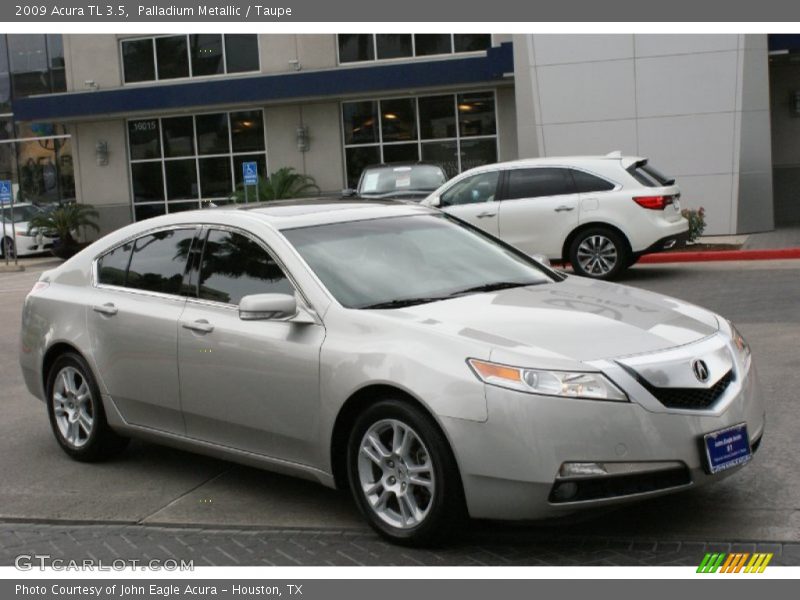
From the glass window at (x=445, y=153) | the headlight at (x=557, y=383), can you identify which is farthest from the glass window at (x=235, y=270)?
the glass window at (x=445, y=153)

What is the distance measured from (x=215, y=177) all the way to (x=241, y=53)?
3.50 meters

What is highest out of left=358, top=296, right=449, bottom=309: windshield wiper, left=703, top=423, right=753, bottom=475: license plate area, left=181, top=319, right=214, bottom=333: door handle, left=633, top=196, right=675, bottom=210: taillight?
left=633, top=196, right=675, bottom=210: taillight

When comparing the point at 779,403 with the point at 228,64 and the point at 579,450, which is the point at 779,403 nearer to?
the point at 579,450

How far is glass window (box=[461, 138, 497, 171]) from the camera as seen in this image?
30550 millimetres

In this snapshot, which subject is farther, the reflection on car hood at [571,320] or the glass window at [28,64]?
the glass window at [28,64]

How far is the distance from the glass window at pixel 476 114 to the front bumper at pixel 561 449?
25.8 meters

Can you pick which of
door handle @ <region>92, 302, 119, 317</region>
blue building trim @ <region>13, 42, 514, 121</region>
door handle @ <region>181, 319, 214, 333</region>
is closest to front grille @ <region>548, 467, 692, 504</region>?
door handle @ <region>181, 319, 214, 333</region>

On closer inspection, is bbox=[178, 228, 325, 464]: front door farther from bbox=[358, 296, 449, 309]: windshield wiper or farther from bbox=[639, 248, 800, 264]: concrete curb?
bbox=[639, 248, 800, 264]: concrete curb

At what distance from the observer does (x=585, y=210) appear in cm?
1590

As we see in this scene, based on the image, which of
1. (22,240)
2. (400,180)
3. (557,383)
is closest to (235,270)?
(557,383)

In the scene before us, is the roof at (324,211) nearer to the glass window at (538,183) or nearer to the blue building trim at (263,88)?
the glass window at (538,183)

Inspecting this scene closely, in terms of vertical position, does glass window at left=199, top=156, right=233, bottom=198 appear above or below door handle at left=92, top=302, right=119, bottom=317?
above

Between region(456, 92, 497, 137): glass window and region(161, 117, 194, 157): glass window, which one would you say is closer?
region(456, 92, 497, 137): glass window

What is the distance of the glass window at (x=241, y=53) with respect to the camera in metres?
32.0
